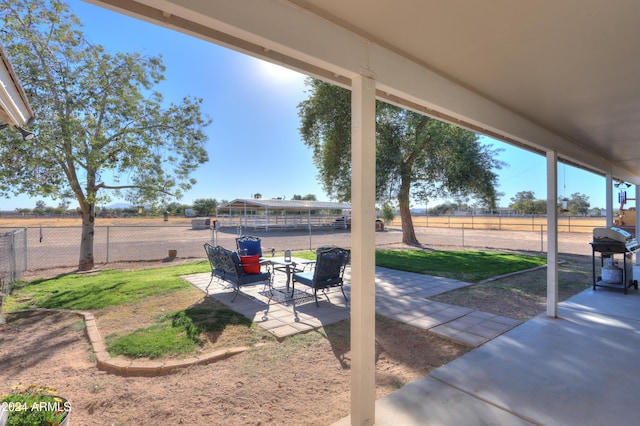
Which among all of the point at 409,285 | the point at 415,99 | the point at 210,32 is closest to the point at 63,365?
the point at 210,32

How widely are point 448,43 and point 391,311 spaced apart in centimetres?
388

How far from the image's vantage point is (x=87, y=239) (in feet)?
29.1

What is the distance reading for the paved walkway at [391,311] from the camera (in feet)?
13.4

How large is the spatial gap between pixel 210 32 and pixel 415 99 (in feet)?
5.49

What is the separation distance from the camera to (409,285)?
6.72 metres

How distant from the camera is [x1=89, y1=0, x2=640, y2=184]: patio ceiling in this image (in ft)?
5.65

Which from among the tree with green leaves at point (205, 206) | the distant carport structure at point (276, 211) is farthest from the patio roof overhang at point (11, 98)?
the tree with green leaves at point (205, 206)

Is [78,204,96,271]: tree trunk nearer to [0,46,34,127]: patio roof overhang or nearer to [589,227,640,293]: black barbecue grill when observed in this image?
[0,46,34,127]: patio roof overhang

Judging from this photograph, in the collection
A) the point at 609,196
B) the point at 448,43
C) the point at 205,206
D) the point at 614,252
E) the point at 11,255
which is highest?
the point at 205,206

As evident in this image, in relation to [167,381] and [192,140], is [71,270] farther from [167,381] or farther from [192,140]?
[167,381]

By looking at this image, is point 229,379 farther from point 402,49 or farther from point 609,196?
point 609,196

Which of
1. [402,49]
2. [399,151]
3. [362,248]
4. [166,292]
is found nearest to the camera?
[362,248]

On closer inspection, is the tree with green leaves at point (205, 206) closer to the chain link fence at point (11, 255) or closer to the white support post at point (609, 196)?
the chain link fence at point (11, 255)

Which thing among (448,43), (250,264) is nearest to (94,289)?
(250,264)
